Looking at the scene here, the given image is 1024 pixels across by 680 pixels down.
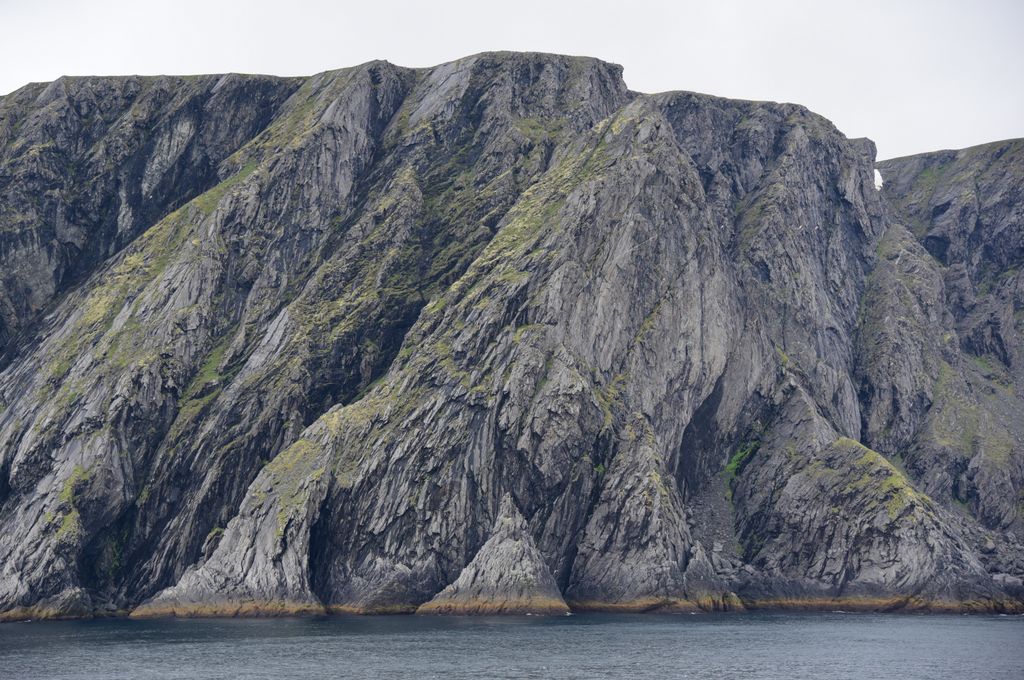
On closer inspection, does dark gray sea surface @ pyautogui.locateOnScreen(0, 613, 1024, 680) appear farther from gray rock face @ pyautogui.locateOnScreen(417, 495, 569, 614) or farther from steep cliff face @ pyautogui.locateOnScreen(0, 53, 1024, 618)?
steep cliff face @ pyautogui.locateOnScreen(0, 53, 1024, 618)

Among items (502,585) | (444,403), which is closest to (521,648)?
(502,585)

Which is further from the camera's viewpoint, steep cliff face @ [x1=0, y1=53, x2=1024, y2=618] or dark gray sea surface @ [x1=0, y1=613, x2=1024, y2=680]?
steep cliff face @ [x1=0, y1=53, x2=1024, y2=618]

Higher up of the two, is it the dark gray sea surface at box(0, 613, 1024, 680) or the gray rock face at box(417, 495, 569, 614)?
the gray rock face at box(417, 495, 569, 614)

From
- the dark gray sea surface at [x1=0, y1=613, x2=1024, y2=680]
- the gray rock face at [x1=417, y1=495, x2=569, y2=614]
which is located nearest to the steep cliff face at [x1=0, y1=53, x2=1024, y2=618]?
the gray rock face at [x1=417, y1=495, x2=569, y2=614]

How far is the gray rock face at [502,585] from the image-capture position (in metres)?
136

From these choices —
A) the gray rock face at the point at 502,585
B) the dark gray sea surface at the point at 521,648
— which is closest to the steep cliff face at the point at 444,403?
the gray rock face at the point at 502,585

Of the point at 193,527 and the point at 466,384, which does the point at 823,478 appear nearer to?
the point at 466,384

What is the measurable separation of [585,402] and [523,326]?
14803 millimetres

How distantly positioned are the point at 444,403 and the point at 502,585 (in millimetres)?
26522

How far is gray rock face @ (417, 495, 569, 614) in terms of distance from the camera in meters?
Result: 136

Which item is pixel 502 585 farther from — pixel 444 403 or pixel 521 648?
pixel 521 648

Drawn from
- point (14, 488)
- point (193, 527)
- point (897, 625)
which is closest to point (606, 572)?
point (897, 625)

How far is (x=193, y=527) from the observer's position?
14650 centimetres

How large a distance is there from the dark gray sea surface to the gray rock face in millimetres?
2326
